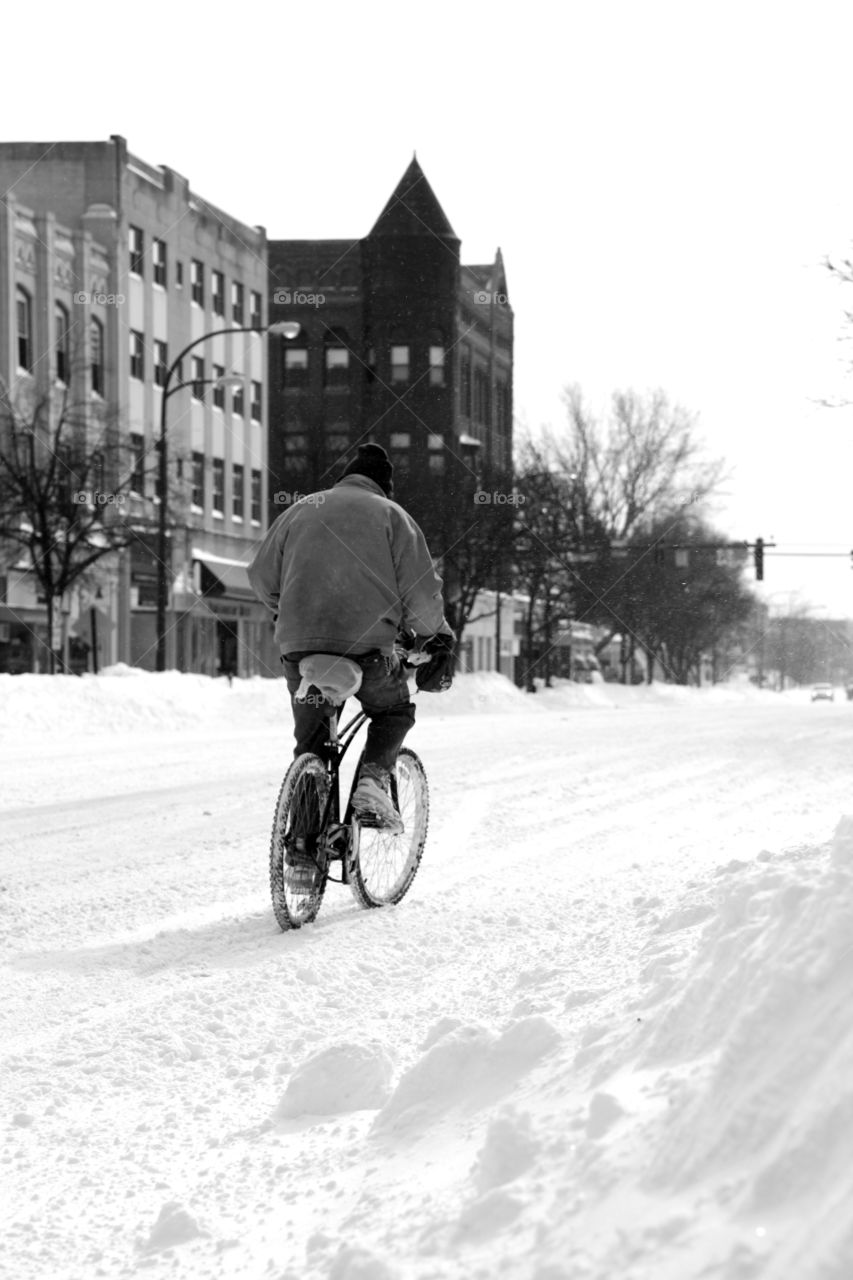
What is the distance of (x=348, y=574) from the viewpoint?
19.1 ft

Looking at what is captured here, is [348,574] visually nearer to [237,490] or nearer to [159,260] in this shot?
[159,260]

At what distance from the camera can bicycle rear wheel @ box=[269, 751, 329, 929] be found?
561 centimetres

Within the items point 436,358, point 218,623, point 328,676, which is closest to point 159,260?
point 218,623

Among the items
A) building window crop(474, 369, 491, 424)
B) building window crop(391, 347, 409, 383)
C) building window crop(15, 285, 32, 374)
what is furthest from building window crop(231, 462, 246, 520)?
building window crop(474, 369, 491, 424)

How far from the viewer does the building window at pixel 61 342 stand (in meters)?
40.9

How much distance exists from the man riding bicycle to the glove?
60mm

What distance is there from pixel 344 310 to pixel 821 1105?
75220mm

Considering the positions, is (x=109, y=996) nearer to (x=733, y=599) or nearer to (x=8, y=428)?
(x=8, y=428)

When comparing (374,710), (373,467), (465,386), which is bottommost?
(374,710)

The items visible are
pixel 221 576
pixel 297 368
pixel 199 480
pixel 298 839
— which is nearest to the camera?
pixel 298 839

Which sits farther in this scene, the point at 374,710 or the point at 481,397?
the point at 481,397

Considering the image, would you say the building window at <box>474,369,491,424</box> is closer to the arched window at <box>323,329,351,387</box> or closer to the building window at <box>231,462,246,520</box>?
the arched window at <box>323,329,351,387</box>

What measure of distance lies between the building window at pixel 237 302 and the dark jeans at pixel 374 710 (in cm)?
4903

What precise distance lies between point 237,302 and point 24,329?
14.7m
